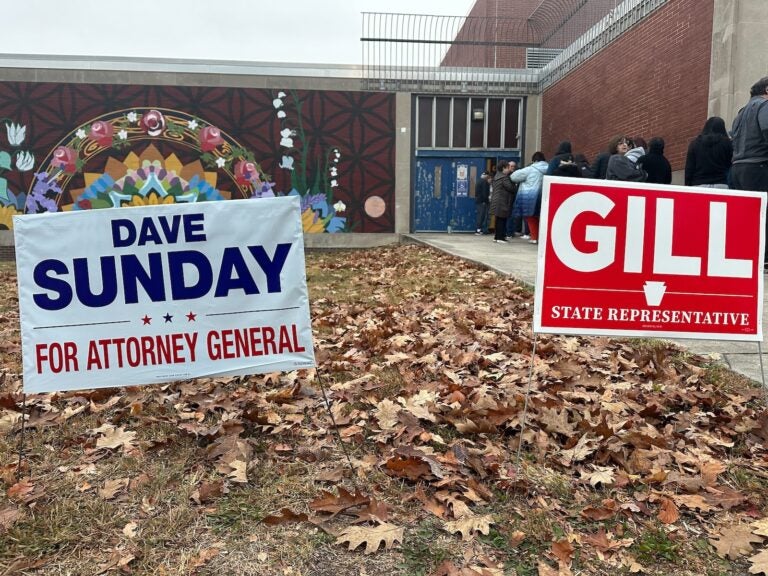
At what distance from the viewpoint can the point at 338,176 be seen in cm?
1666

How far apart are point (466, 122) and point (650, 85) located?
6.30 meters

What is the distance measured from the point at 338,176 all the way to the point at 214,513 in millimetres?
14946

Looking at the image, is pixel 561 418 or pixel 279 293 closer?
pixel 279 293

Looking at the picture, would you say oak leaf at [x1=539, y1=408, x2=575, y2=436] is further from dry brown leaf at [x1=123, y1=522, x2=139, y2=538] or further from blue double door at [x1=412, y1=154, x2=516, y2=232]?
blue double door at [x1=412, y1=154, x2=516, y2=232]

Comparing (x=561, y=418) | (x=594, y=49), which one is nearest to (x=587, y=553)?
(x=561, y=418)

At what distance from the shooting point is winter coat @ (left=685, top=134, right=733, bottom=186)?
23.7ft

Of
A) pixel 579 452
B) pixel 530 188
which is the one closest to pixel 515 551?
pixel 579 452

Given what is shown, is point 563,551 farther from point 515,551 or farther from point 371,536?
point 371,536

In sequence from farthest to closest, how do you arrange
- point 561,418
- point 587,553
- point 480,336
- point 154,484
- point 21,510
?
point 480,336
point 561,418
point 154,484
point 21,510
point 587,553

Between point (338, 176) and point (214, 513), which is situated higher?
point (338, 176)

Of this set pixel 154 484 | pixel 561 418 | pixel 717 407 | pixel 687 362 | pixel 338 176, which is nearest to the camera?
pixel 154 484

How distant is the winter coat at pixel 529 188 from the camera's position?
37.6 ft

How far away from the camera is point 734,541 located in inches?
82.7

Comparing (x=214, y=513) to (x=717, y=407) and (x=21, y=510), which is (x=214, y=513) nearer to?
Result: (x=21, y=510)
